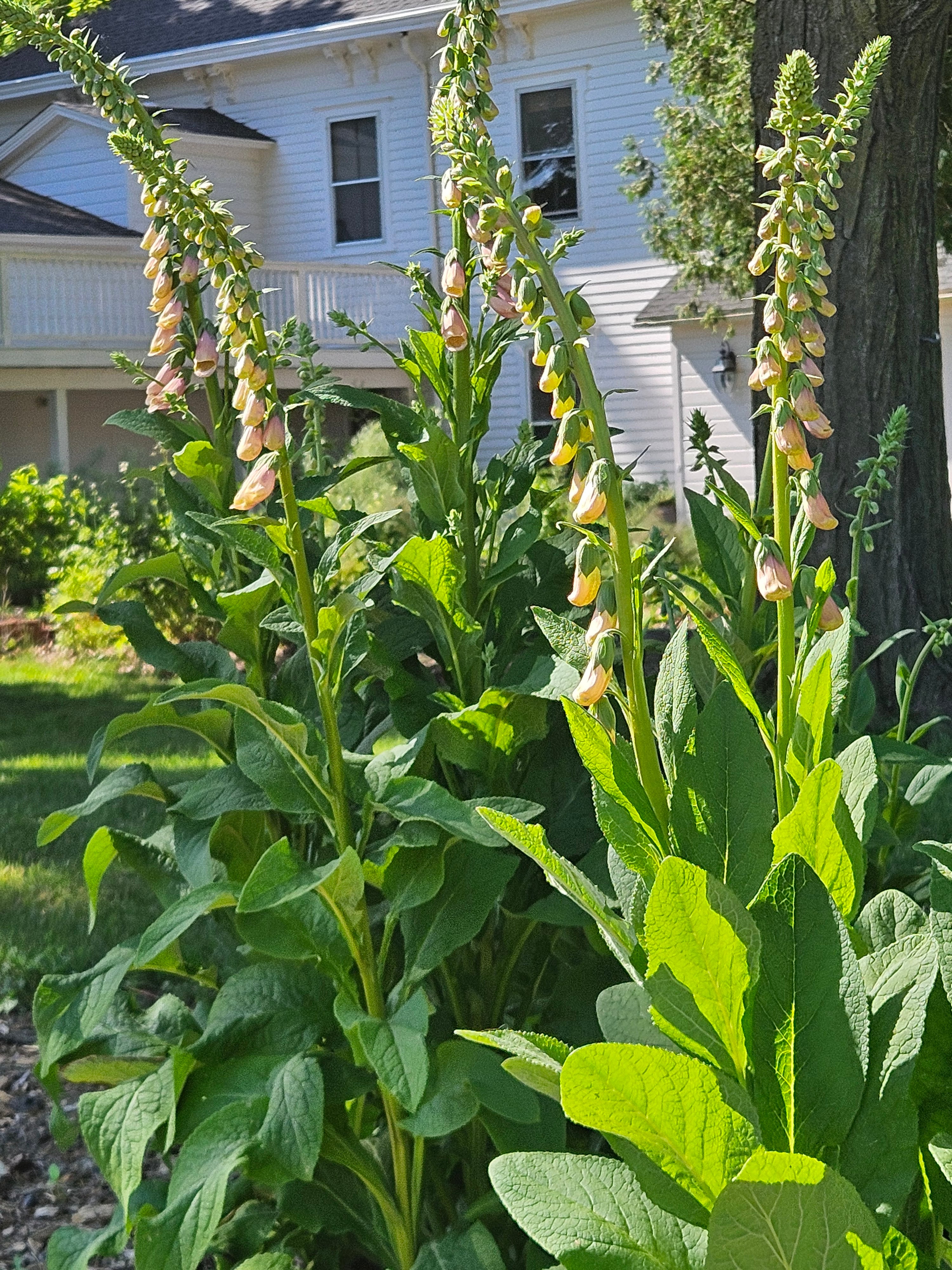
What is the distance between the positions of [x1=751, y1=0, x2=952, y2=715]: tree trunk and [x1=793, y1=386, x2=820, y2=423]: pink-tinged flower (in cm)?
337

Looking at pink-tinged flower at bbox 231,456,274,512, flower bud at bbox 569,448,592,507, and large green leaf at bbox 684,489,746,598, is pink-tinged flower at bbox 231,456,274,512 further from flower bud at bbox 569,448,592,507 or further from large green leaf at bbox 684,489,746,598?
large green leaf at bbox 684,489,746,598

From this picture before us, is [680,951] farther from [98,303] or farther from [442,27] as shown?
[98,303]

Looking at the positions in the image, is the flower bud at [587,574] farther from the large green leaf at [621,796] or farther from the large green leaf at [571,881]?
the large green leaf at [571,881]

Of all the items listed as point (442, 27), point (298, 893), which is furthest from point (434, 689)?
point (442, 27)

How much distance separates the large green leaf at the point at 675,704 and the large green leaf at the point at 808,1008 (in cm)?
37

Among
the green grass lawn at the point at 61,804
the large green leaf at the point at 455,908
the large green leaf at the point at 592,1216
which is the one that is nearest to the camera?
the large green leaf at the point at 592,1216

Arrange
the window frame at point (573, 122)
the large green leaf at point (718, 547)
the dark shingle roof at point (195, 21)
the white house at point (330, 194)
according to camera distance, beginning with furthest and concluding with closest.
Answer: the dark shingle roof at point (195, 21) → the window frame at point (573, 122) → the white house at point (330, 194) → the large green leaf at point (718, 547)

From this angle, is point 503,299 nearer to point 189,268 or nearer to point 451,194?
point 451,194

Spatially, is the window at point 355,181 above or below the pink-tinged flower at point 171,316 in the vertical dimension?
above

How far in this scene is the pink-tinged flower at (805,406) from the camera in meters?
1.50

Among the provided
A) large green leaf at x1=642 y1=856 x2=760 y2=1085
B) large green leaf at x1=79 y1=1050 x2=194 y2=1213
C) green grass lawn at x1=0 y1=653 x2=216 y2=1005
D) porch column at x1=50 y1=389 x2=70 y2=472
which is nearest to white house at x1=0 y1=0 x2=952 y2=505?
porch column at x1=50 y1=389 x2=70 y2=472

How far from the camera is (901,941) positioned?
1.32 meters

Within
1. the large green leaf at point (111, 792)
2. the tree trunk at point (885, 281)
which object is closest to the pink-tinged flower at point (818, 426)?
the large green leaf at point (111, 792)

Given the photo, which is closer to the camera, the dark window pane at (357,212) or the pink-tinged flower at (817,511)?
the pink-tinged flower at (817,511)
